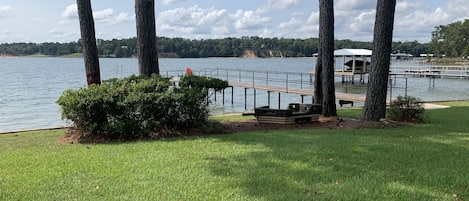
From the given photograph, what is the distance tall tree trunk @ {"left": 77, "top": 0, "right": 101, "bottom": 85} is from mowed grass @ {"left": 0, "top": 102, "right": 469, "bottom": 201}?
6.65ft

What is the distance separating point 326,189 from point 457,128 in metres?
6.07

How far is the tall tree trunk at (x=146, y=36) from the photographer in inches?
374

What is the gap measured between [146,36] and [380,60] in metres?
5.34

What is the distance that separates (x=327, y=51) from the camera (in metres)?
11.1

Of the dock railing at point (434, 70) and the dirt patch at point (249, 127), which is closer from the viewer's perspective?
the dirt patch at point (249, 127)

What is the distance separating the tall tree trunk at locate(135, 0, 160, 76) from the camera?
9508 millimetres

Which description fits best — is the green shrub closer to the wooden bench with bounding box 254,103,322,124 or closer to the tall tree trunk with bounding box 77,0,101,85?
the wooden bench with bounding box 254,103,322,124

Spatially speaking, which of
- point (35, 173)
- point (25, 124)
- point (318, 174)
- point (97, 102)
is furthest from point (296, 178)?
point (25, 124)

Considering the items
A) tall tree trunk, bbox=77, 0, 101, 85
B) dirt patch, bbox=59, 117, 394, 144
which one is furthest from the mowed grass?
tall tree trunk, bbox=77, 0, 101, 85

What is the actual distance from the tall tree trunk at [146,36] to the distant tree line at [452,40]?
8451cm

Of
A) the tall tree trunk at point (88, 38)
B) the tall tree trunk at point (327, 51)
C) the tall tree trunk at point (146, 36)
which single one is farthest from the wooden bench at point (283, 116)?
the tall tree trunk at point (88, 38)

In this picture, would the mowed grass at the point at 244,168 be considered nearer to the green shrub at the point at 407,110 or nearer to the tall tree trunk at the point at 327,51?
the green shrub at the point at 407,110

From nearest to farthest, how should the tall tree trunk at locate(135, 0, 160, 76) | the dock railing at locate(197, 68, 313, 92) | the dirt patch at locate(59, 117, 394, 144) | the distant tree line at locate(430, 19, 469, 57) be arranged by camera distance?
1. the dirt patch at locate(59, 117, 394, 144)
2. the tall tree trunk at locate(135, 0, 160, 76)
3. the dock railing at locate(197, 68, 313, 92)
4. the distant tree line at locate(430, 19, 469, 57)

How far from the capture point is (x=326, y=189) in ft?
14.6
